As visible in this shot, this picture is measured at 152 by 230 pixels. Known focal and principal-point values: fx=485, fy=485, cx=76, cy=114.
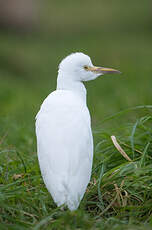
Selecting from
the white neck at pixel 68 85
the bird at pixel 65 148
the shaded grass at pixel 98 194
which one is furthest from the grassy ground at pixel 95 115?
the white neck at pixel 68 85

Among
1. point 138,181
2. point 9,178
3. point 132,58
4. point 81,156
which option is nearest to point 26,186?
point 9,178

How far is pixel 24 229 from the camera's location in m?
3.05

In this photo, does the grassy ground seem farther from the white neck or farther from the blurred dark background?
the white neck

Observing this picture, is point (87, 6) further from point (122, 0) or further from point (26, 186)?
point (26, 186)

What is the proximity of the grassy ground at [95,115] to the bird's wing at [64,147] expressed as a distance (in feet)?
0.65

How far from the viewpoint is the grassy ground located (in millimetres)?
3352

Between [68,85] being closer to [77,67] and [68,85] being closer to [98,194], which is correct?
[77,67]

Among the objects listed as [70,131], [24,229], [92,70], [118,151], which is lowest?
[24,229]

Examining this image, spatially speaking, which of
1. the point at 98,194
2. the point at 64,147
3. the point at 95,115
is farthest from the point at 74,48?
the point at 64,147

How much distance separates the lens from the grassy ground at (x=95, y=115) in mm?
3352

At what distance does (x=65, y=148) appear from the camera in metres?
3.24

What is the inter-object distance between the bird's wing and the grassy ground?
0.20 meters

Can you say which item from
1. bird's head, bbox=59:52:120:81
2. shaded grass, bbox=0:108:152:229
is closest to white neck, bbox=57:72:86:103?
bird's head, bbox=59:52:120:81

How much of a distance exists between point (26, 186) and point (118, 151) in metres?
0.96
